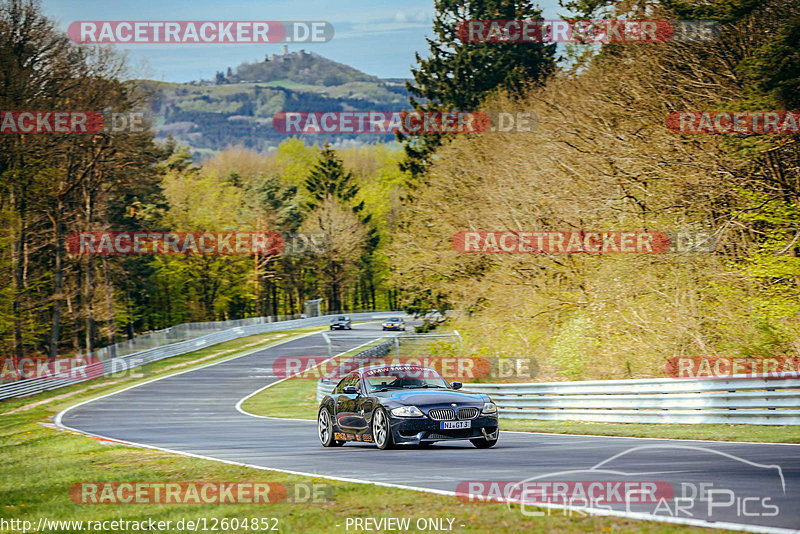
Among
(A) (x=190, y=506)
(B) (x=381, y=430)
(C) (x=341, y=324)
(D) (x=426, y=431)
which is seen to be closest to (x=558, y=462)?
(D) (x=426, y=431)

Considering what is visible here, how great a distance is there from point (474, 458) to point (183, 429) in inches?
585

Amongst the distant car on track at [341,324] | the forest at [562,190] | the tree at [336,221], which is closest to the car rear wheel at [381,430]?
the forest at [562,190]

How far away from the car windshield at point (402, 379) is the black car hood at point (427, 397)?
1.56 feet

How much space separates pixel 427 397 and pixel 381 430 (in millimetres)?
992

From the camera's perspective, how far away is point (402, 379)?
16.2 metres

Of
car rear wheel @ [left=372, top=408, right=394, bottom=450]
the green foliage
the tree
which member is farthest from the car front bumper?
the tree

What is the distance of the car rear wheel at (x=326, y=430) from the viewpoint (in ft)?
55.9

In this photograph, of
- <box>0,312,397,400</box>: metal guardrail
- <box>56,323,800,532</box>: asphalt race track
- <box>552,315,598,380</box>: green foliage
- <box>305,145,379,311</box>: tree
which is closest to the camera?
<box>56,323,800,532</box>: asphalt race track

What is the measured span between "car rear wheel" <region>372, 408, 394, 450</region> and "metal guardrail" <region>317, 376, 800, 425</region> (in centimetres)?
688

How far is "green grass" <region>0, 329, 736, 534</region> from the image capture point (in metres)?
7.62

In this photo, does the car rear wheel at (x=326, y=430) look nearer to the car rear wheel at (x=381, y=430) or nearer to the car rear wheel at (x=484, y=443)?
the car rear wheel at (x=381, y=430)

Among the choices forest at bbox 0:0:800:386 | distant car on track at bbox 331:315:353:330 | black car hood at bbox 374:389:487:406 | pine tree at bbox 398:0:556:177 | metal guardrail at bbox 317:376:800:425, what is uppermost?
pine tree at bbox 398:0:556:177

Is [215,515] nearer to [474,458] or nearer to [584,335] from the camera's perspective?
[474,458]

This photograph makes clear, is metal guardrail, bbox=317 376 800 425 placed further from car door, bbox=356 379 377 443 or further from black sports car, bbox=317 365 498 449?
car door, bbox=356 379 377 443
